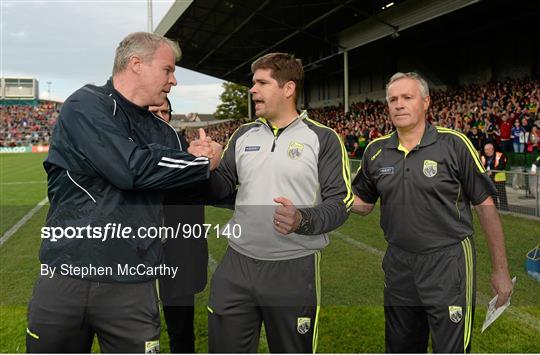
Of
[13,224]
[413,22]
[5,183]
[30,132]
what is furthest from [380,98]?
[30,132]

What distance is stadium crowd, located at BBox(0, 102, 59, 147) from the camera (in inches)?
2144

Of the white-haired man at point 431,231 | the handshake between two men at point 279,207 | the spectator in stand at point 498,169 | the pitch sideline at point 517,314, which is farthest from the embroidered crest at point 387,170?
the spectator in stand at point 498,169

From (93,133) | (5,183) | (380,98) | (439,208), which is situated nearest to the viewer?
(93,133)

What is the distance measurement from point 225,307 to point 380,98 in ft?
99.4

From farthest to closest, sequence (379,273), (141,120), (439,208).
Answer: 1. (379,273)
2. (439,208)
3. (141,120)

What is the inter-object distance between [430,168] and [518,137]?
38.8 ft

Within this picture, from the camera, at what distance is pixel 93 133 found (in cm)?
198

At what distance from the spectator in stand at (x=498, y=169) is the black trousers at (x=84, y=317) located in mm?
8668

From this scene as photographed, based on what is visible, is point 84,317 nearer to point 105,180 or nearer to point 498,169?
point 105,180

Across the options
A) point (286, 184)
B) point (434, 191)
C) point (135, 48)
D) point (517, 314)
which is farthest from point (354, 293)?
point (135, 48)

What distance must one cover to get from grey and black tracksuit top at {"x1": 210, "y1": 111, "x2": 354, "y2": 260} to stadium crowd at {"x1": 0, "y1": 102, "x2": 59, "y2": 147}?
183ft

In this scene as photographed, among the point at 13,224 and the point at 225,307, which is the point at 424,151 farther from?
the point at 13,224

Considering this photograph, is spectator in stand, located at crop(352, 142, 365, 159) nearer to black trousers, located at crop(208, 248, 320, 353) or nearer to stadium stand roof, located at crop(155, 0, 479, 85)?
stadium stand roof, located at crop(155, 0, 479, 85)

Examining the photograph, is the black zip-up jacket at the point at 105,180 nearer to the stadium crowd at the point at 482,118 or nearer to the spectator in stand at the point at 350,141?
the stadium crowd at the point at 482,118
